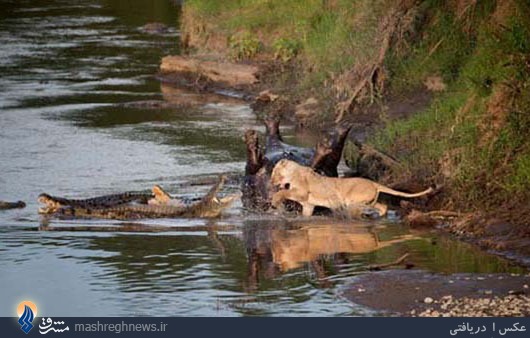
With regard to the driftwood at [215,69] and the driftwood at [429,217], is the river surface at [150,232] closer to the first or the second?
the driftwood at [429,217]

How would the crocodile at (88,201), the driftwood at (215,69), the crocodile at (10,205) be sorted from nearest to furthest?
the crocodile at (88,201), the crocodile at (10,205), the driftwood at (215,69)

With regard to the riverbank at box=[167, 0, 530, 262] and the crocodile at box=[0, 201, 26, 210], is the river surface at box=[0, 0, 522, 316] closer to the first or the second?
the crocodile at box=[0, 201, 26, 210]

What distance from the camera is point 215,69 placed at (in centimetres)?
2792

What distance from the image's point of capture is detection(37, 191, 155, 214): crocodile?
53.5 ft

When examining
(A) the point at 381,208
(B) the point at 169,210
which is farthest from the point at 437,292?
(B) the point at 169,210

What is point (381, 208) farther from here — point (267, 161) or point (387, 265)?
point (387, 265)

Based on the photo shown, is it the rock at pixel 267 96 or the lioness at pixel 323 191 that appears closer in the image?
the lioness at pixel 323 191

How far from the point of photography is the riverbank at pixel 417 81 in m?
15.3

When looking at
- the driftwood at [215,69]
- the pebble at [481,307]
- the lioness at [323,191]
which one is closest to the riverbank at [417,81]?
the driftwood at [215,69]

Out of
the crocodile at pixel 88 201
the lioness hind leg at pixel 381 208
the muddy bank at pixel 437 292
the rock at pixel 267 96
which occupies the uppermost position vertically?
the muddy bank at pixel 437 292

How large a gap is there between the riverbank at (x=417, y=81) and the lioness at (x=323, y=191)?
0.67 meters

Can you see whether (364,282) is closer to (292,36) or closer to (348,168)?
(348,168)
